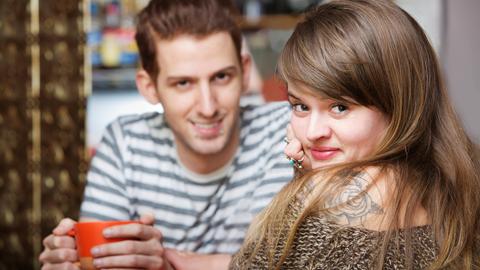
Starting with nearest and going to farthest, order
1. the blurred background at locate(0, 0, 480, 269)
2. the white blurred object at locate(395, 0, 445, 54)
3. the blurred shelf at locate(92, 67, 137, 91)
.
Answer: the blurred background at locate(0, 0, 480, 269) < the white blurred object at locate(395, 0, 445, 54) < the blurred shelf at locate(92, 67, 137, 91)

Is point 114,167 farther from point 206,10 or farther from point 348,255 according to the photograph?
point 348,255

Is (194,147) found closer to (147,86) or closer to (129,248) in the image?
(147,86)

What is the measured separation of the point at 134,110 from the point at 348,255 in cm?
345

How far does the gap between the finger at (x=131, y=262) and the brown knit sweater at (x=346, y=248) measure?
52 cm

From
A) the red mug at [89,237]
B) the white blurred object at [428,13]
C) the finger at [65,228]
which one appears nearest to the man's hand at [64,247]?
the finger at [65,228]

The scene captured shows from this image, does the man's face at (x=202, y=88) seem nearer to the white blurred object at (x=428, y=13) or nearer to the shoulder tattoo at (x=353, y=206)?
the shoulder tattoo at (x=353, y=206)

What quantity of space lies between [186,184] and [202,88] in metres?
0.32

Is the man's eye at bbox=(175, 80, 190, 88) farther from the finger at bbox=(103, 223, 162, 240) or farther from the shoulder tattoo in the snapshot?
the shoulder tattoo

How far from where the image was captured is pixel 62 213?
4.30 metres

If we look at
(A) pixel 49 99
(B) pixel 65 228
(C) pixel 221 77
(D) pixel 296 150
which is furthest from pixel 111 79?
A: (D) pixel 296 150

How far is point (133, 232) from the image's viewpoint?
1787mm

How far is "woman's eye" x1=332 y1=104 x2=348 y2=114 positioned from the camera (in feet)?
4.79

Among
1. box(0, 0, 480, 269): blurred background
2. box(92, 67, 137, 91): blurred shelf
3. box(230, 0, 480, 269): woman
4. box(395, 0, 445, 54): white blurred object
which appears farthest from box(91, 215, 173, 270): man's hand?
box(395, 0, 445, 54): white blurred object

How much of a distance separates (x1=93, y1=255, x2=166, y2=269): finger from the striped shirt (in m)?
0.40
